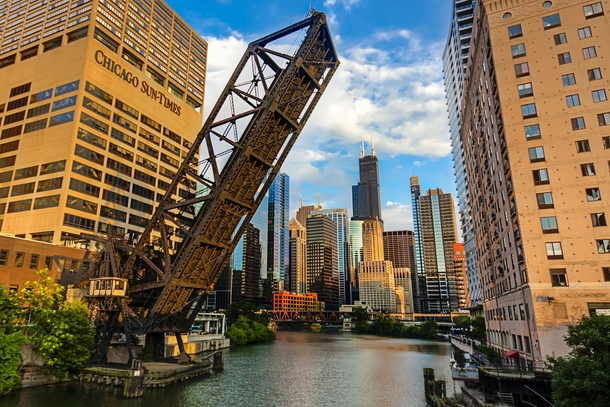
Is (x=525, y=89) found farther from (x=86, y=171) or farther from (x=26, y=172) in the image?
(x=26, y=172)

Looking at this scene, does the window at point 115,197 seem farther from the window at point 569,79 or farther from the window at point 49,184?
the window at point 569,79

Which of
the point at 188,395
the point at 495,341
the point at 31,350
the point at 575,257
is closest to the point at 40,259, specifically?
the point at 31,350

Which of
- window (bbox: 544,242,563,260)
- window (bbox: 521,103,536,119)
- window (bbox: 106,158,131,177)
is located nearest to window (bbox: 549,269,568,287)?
window (bbox: 544,242,563,260)

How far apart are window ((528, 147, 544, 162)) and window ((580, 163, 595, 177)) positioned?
278cm

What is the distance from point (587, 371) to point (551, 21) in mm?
30045

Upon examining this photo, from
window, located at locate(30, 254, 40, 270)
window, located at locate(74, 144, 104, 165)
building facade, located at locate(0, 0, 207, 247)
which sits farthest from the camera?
window, located at locate(74, 144, 104, 165)

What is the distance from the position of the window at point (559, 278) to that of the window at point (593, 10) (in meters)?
21.2

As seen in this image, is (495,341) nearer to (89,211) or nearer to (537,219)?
(537,219)

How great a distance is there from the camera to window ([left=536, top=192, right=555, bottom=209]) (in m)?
30.7

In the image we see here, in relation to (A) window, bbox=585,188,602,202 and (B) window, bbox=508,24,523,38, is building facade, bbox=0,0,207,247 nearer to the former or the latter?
(B) window, bbox=508,24,523,38

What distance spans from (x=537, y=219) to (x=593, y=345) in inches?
593

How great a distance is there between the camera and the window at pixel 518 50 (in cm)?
3441

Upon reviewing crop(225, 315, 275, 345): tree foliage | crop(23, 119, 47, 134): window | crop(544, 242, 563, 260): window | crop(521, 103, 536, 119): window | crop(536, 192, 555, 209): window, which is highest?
crop(23, 119, 47, 134): window

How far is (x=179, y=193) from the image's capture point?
74875 mm
